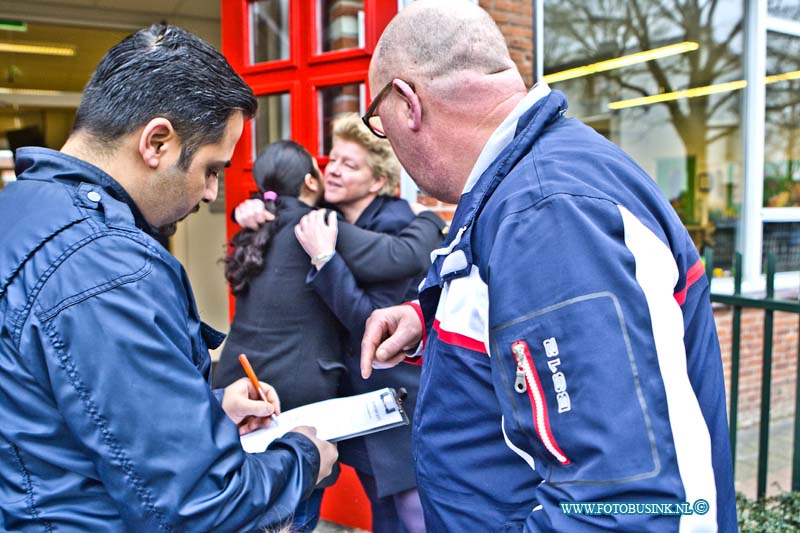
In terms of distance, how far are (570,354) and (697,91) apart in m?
6.80

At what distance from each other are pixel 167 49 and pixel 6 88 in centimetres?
892

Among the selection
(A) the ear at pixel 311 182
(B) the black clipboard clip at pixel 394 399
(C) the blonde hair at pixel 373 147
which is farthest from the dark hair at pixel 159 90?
(C) the blonde hair at pixel 373 147

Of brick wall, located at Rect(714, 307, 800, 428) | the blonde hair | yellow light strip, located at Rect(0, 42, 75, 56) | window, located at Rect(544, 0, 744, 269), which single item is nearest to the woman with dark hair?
the blonde hair

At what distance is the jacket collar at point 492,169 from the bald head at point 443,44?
0.13m

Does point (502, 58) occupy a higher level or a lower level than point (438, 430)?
higher

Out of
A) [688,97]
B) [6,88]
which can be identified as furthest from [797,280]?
[6,88]

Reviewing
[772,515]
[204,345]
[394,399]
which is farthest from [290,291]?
[772,515]

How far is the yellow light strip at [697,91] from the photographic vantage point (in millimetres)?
6137

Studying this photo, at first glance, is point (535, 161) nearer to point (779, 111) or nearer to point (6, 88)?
point (779, 111)

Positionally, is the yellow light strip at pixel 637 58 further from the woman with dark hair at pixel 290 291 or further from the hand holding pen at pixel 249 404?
the hand holding pen at pixel 249 404

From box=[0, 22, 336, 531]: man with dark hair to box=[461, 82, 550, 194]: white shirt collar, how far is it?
1.87 ft

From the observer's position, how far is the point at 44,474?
1047mm

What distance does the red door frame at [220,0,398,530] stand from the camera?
325 cm

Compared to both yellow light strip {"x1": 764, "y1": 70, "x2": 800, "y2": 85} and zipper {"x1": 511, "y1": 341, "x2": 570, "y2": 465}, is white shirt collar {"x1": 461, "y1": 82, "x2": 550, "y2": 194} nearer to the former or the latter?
zipper {"x1": 511, "y1": 341, "x2": 570, "y2": 465}
